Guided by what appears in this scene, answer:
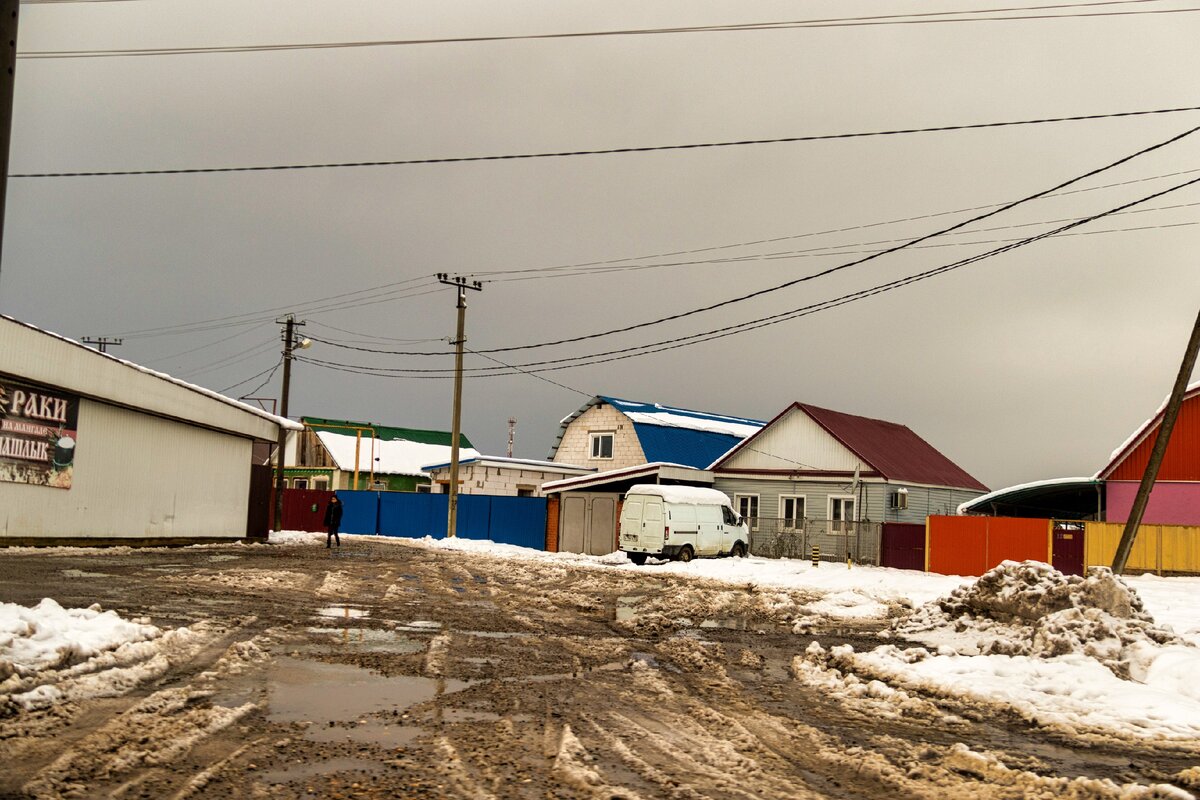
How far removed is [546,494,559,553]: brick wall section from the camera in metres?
42.4

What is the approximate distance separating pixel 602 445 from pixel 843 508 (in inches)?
695

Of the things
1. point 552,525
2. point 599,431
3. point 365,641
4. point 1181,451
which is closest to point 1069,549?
point 1181,451

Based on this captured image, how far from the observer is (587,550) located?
40.5 metres

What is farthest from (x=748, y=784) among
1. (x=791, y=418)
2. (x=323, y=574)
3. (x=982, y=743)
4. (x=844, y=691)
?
(x=791, y=418)

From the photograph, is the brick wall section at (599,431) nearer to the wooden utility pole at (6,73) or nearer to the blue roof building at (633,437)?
the blue roof building at (633,437)

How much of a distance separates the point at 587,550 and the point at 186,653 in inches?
1169

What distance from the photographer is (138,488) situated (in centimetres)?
3147

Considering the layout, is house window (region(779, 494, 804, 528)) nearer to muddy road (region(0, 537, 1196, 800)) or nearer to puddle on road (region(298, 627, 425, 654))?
muddy road (region(0, 537, 1196, 800))

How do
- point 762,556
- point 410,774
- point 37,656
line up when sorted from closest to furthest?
point 410,774
point 37,656
point 762,556

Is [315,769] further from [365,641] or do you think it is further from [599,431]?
[599,431]

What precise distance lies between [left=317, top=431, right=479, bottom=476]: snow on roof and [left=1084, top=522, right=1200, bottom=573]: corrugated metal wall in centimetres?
4236

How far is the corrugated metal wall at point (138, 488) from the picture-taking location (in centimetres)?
2789

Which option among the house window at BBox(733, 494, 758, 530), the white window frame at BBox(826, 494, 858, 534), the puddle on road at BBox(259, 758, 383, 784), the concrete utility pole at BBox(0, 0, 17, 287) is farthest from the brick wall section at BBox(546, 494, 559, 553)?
the puddle on road at BBox(259, 758, 383, 784)

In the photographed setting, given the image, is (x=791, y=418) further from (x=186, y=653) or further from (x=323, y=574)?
(x=186, y=653)
